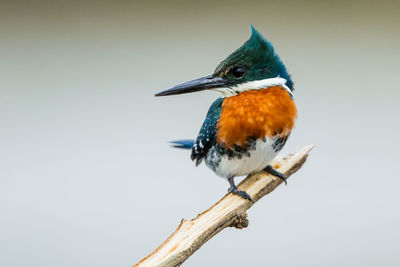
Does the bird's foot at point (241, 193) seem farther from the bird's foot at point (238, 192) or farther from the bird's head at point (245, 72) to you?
the bird's head at point (245, 72)

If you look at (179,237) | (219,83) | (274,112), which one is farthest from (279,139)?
(179,237)

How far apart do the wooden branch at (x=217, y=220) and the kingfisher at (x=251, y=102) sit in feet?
0.17

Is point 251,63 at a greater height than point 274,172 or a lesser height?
greater

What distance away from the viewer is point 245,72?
103 centimetres

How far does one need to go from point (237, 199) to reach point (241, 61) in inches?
11.6

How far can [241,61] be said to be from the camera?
1.02m

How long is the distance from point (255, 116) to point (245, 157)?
10cm

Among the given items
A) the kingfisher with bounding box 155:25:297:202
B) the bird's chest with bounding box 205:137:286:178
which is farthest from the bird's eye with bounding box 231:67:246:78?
the bird's chest with bounding box 205:137:286:178

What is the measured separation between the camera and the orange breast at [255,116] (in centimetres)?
104

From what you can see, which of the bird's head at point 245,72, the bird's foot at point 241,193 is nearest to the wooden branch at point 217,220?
the bird's foot at point 241,193

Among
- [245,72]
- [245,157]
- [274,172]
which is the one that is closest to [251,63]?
[245,72]

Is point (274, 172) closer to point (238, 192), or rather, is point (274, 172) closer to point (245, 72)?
point (238, 192)

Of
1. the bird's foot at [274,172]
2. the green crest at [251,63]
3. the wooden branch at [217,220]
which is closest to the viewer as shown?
the wooden branch at [217,220]

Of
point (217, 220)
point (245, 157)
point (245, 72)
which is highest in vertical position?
point (245, 72)
